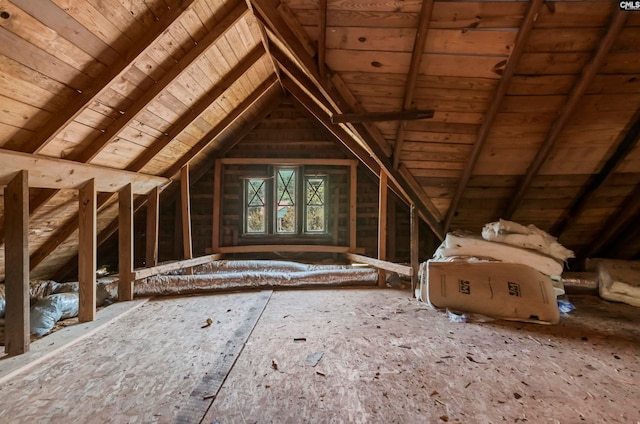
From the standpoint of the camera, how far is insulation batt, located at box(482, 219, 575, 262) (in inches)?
111

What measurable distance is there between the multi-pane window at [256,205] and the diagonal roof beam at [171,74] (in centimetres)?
272

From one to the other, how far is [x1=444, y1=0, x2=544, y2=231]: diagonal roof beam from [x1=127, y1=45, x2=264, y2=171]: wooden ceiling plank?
88.5 inches

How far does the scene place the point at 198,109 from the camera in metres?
2.95

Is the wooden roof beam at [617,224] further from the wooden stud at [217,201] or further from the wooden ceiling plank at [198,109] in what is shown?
the wooden stud at [217,201]

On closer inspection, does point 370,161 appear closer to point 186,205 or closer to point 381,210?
point 381,210

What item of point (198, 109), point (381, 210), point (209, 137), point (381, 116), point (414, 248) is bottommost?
point (414, 248)

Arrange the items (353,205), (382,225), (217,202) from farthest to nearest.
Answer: (217,202) → (353,205) → (382,225)

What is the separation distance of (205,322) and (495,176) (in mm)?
3082

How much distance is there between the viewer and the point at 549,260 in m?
2.75

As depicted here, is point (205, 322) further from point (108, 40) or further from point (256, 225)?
point (256, 225)

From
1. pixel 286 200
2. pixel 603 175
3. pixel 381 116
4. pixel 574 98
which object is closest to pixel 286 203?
pixel 286 200

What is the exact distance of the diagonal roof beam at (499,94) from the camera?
1.77 metres

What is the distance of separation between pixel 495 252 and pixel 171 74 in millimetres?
3302

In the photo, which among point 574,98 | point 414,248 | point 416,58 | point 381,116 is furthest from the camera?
point 414,248
